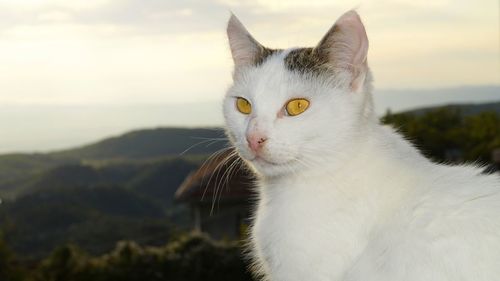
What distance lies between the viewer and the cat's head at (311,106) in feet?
10.4

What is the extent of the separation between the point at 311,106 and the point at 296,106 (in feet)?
0.23

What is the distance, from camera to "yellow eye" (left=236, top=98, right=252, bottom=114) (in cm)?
341

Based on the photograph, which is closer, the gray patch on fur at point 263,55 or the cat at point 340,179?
the cat at point 340,179

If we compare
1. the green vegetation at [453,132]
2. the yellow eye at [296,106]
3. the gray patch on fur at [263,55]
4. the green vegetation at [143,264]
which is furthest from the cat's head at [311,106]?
the green vegetation at [453,132]

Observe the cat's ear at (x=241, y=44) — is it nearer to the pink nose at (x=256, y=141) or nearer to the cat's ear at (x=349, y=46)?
the cat's ear at (x=349, y=46)

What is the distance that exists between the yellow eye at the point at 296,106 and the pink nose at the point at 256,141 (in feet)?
0.58

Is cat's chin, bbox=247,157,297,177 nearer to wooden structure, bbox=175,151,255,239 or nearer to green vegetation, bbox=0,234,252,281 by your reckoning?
green vegetation, bbox=0,234,252,281

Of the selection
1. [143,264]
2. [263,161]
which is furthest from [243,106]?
[143,264]

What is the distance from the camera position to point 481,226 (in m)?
2.76

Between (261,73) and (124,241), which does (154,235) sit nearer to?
(124,241)

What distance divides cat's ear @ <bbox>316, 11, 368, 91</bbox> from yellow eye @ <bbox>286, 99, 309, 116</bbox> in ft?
0.80

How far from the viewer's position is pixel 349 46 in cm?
315

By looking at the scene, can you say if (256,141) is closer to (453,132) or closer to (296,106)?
(296,106)

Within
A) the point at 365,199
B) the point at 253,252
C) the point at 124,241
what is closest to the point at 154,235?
the point at 124,241
